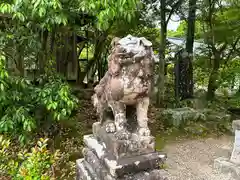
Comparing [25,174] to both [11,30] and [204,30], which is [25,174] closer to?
[11,30]

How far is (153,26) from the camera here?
5.83 m

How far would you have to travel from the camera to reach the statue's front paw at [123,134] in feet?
4.73

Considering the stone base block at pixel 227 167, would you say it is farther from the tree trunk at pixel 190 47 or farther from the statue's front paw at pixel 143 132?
the tree trunk at pixel 190 47

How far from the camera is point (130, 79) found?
1.44m

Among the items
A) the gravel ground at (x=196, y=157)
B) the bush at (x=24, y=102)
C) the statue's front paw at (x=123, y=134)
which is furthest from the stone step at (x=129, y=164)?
the gravel ground at (x=196, y=157)

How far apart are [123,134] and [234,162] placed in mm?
2230

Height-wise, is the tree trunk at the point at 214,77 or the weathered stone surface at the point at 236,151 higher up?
the tree trunk at the point at 214,77

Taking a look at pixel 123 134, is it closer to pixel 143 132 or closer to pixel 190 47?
pixel 143 132

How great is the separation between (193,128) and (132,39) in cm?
344

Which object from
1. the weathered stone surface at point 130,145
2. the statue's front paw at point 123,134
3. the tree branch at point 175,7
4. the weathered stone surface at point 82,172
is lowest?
the weathered stone surface at point 82,172

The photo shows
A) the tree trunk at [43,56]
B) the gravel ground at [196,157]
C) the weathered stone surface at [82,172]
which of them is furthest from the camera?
the tree trunk at [43,56]

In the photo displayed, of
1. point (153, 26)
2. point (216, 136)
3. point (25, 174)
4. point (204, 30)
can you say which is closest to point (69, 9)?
point (25, 174)

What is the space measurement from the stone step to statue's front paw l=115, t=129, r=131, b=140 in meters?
0.12

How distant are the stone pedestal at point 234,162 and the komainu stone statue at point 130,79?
195cm
